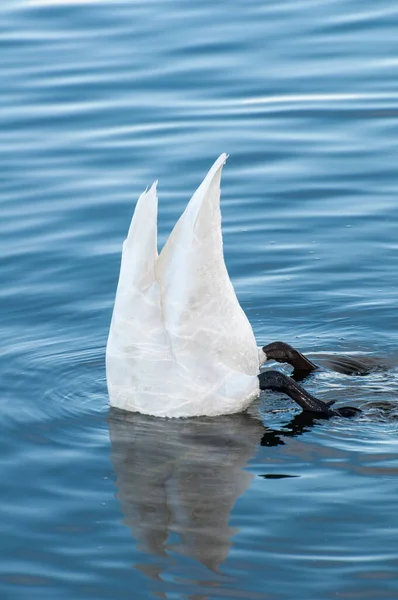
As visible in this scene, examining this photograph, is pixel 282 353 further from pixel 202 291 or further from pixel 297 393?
pixel 202 291

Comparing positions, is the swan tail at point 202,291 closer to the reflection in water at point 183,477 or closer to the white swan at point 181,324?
the white swan at point 181,324

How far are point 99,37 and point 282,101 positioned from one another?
3.74 meters

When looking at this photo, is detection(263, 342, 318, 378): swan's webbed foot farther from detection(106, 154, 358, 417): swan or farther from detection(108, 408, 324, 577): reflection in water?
detection(108, 408, 324, 577): reflection in water

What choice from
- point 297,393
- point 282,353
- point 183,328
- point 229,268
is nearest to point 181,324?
point 183,328

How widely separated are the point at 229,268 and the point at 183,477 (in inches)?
127

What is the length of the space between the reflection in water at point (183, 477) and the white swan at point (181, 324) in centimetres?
12

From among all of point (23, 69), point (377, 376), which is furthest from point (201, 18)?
point (377, 376)

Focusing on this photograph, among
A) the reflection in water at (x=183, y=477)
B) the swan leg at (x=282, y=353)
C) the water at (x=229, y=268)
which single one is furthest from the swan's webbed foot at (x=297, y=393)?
the swan leg at (x=282, y=353)

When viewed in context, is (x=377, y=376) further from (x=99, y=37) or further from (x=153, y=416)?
(x=99, y=37)

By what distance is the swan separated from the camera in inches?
256

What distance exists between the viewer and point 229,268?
9.43m

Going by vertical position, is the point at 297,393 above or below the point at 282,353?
below

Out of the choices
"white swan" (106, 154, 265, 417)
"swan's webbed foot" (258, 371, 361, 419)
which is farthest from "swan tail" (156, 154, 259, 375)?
"swan's webbed foot" (258, 371, 361, 419)

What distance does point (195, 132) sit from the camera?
12586 millimetres
